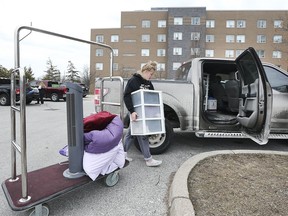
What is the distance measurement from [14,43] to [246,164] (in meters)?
3.63

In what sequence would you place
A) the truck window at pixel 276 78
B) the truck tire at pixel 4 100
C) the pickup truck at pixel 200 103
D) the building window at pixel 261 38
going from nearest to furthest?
the pickup truck at pixel 200 103, the truck window at pixel 276 78, the truck tire at pixel 4 100, the building window at pixel 261 38

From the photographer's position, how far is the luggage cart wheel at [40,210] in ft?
7.80

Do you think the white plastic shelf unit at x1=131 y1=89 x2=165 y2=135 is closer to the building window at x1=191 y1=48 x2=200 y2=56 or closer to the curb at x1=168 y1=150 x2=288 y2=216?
the curb at x1=168 y1=150 x2=288 y2=216

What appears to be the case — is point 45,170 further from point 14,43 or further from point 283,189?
point 283,189

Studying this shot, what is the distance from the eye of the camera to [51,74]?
189 ft

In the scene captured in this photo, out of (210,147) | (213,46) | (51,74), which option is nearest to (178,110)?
(210,147)

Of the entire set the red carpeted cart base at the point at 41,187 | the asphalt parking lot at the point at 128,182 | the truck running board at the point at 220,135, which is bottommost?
the asphalt parking lot at the point at 128,182

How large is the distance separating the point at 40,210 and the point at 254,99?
3.58m

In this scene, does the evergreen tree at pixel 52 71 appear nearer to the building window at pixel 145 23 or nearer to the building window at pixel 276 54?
the building window at pixel 145 23

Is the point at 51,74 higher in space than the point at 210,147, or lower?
higher

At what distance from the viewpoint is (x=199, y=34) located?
42.2 metres

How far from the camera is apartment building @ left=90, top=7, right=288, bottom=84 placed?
4197 centimetres

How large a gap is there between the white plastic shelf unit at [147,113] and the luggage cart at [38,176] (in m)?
0.87

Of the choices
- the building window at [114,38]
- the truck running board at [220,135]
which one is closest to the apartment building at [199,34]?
the building window at [114,38]
